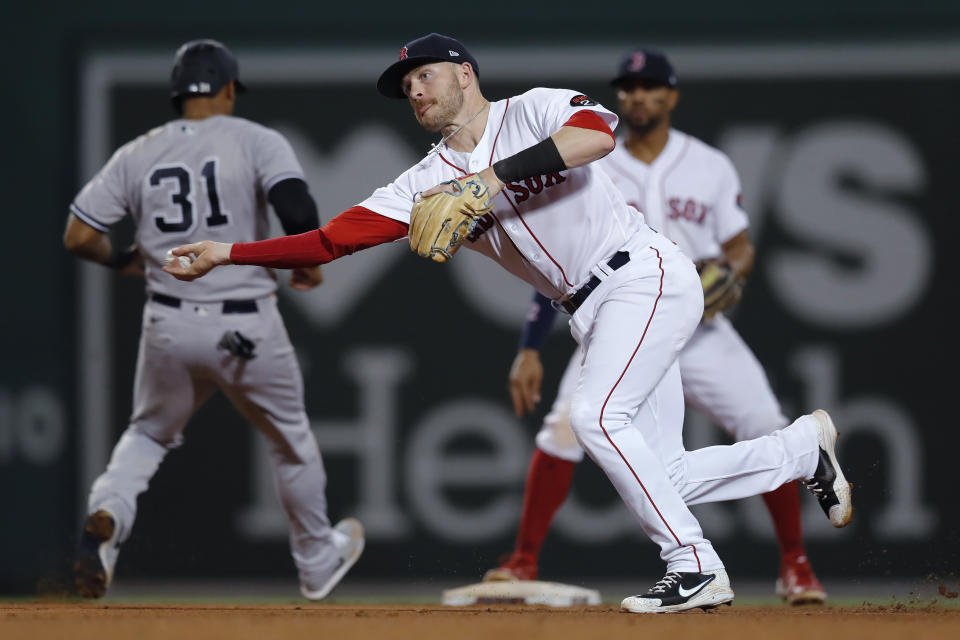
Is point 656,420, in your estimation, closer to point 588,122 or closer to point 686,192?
point 588,122

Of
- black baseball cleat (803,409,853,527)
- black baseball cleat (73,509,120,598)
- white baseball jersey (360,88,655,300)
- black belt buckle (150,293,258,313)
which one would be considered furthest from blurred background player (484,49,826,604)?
black baseball cleat (73,509,120,598)

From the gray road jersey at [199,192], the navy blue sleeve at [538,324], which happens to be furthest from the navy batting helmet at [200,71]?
the navy blue sleeve at [538,324]

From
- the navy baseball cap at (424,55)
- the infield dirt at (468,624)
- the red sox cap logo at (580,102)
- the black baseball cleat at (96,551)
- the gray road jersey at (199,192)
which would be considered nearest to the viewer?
the infield dirt at (468,624)

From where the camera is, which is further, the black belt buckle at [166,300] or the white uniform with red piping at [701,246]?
the white uniform with red piping at [701,246]

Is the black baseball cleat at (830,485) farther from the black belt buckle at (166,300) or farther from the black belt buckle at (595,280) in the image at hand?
the black belt buckle at (166,300)

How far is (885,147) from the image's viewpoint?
6.16 m

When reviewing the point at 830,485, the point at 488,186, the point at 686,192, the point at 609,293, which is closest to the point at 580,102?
the point at 488,186

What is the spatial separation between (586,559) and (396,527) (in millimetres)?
936

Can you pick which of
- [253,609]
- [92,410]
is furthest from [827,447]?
[92,410]

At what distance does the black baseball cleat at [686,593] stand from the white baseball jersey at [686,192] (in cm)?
161

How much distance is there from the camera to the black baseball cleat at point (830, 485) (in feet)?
12.3

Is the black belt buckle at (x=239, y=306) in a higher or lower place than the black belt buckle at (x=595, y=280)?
lower

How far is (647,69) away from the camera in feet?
15.8

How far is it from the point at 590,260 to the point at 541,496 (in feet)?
4.47
